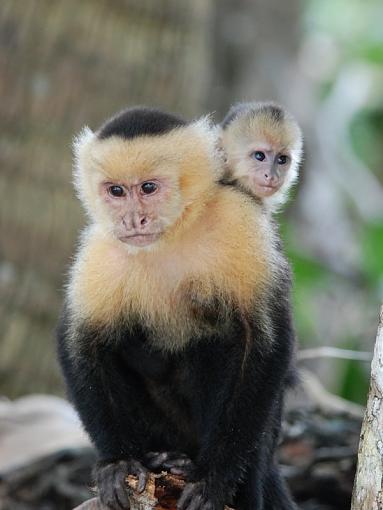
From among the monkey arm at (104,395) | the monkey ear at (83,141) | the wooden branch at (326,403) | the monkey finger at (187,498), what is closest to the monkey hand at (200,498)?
the monkey finger at (187,498)

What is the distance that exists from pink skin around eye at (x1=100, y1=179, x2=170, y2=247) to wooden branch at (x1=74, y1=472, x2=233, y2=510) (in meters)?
0.71

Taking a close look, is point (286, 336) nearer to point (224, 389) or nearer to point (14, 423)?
point (224, 389)

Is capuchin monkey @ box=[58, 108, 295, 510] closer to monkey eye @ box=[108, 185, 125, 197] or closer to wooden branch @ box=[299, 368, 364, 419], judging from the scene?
monkey eye @ box=[108, 185, 125, 197]

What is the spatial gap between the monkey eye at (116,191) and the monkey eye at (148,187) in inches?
2.5

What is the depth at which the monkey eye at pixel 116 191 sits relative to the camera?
3338 mm

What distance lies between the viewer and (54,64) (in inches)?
230

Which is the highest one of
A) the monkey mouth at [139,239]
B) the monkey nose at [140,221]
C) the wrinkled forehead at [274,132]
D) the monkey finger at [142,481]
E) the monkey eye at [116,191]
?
the wrinkled forehead at [274,132]

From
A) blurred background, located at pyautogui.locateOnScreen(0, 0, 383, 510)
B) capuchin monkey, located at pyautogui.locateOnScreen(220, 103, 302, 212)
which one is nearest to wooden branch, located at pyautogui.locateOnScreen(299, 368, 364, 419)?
blurred background, located at pyautogui.locateOnScreen(0, 0, 383, 510)

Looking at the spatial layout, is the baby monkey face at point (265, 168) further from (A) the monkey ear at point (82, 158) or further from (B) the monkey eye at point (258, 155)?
(A) the monkey ear at point (82, 158)

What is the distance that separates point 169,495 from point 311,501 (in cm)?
141

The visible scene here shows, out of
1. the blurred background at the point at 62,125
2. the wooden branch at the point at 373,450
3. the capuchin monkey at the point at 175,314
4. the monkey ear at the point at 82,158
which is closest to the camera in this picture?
the wooden branch at the point at 373,450

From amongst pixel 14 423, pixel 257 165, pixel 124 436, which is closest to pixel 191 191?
pixel 257 165

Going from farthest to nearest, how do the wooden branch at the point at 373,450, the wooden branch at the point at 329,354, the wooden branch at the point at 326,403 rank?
the wooden branch at the point at 326,403, the wooden branch at the point at 329,354, the wooden branch at the point at 373,450

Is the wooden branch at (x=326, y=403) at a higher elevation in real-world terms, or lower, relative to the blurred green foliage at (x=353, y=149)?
lower
